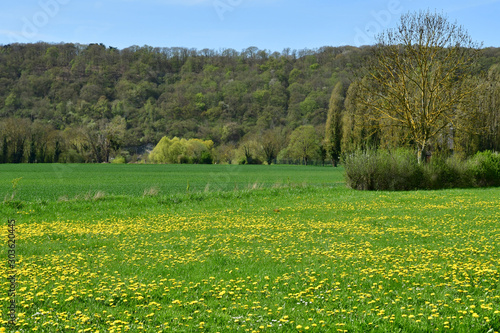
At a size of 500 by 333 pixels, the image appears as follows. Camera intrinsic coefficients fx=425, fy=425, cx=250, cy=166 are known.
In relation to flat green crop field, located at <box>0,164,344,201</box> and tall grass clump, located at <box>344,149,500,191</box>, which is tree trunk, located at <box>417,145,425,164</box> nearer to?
tall grass clump, located at <box>344,149,500,191</box>

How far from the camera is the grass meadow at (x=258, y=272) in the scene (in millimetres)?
5930

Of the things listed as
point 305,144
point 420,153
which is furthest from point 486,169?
point 305,144

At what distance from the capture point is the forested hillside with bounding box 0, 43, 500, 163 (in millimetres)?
123000

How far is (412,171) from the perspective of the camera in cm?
3222

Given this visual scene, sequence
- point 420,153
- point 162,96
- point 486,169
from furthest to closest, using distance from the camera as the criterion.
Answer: point 162,96 → point 420,153 → point 486,169

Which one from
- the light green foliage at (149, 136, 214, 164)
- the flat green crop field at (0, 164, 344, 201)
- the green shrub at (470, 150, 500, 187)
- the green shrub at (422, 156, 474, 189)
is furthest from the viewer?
the light green foliage at (149, 136, 214, 164)

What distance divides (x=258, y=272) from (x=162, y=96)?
14845cm

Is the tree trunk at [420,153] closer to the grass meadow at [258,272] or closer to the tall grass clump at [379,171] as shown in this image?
the tall grass clump at [379,171]

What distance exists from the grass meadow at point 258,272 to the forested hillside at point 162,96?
324 ft

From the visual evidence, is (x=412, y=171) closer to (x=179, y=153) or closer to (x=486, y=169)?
(x=486, y=169)

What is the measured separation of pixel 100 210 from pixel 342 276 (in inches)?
587

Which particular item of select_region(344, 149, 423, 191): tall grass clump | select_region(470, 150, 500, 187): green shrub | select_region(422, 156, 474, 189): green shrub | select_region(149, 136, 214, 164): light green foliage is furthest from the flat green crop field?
select_region(149, 136, 214, 164): light green foliage

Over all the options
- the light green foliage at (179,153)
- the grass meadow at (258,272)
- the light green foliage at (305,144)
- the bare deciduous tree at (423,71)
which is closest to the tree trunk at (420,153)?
the bare deciduous tree at (423,71)

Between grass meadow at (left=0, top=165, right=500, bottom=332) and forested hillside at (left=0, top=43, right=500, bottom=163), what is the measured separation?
98605 mm
